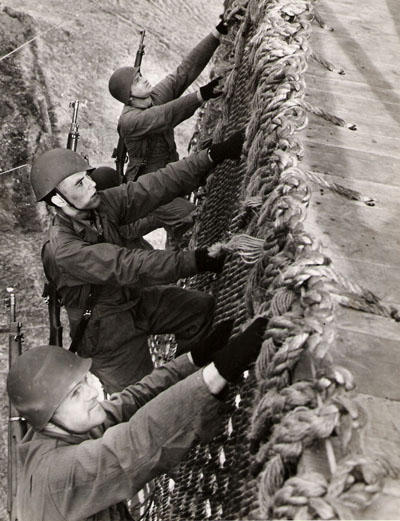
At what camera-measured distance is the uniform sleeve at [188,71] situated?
16.8 feet

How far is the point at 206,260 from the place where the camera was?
2.95 meters

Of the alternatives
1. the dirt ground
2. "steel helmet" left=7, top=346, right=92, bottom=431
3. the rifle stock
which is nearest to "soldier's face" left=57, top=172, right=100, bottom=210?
the rifle stock

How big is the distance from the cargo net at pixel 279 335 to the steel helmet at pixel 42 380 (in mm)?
542

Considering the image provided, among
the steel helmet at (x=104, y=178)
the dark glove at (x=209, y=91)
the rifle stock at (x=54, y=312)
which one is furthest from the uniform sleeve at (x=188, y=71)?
the rifle stock at (x=54, y=312)

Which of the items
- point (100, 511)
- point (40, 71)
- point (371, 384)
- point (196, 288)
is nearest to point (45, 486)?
point (100, 511)

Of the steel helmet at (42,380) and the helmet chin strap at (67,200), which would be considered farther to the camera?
the helmet chin strap at (67,200)

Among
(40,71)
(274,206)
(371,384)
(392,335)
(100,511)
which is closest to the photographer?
(371,384)

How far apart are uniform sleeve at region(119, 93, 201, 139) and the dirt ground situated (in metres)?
1.92

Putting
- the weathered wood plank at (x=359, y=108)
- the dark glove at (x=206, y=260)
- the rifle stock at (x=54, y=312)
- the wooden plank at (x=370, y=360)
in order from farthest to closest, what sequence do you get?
1. the rifle stock at (x=54, y=312)
2. the dark glove at (x=206, y=260)
3. the weathered wood plank at (x=359, y=108)
4. the wooden plank at (x=370, y=360)

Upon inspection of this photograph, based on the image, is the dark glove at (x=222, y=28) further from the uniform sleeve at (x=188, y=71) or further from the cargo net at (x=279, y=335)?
the cargo net at (x=279, y=335)

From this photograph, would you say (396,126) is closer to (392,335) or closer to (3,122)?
(392,335)

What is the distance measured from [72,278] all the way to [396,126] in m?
1.74

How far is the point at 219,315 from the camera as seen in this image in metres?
3.02

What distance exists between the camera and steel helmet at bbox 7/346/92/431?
87.0 inches
